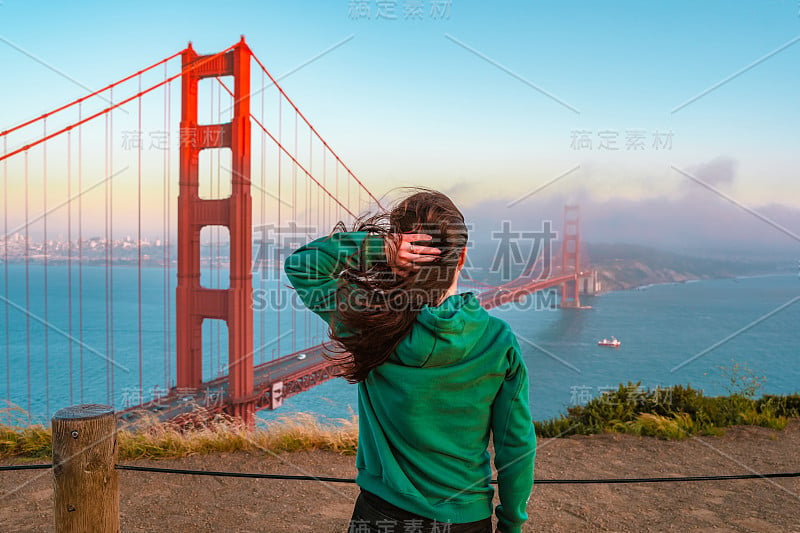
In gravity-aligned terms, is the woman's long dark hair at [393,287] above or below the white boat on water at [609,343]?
above

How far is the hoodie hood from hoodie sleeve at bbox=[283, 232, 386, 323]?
6.3 inches

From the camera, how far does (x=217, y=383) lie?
13883 millimetres

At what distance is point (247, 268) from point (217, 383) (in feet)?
12.3

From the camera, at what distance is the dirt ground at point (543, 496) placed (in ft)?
9.58

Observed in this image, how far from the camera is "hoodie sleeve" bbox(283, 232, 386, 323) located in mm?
996


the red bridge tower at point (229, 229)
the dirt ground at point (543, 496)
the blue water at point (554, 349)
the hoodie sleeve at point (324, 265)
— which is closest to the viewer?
the hoodie sleeve at point (324, 265)

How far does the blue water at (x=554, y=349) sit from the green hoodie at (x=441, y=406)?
15.3ft

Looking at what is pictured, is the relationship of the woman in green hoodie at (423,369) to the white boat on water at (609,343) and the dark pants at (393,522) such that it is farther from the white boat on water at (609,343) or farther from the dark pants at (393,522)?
the white boat on water at (609,343)

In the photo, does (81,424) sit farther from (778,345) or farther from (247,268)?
(778,345)

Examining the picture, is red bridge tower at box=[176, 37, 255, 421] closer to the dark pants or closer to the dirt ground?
the dirt ground

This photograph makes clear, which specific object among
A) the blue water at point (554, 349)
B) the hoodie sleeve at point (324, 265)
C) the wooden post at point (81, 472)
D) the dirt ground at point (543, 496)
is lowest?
the blue water at point (554, 349)

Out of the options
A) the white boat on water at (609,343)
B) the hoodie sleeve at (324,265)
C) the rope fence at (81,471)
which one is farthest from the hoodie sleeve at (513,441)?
the white boat on water at (609,343)

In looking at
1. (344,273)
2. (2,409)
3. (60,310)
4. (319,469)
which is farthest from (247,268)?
(60,310)

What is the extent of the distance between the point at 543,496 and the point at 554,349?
1031 inches
